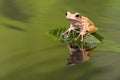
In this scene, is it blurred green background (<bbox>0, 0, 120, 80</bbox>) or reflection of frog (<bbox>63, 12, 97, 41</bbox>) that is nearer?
blurred green background (<bbox>0, 0, 120, 80</bbox>)

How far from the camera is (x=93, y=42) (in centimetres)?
216

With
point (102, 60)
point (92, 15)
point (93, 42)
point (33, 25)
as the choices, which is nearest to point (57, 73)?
point (102, 60)

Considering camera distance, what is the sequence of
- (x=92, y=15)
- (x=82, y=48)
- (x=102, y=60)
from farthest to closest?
1. (x=92, y=15)
2. (x=82, y=48)
3. (x=102, y=60)

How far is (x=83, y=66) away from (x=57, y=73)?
0.47 feet

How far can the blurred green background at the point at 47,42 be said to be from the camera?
1.81 meters

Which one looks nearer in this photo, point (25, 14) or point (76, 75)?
point (76, 75)

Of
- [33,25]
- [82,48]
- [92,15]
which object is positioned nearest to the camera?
[82,48]

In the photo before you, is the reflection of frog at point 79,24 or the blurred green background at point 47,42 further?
the reflection of frog at point 79,24

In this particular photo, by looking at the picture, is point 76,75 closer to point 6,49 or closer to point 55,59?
point 55,59

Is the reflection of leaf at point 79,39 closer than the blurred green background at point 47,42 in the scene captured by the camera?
No

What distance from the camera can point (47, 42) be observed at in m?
2.17

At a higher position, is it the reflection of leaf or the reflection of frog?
the reflection of frog

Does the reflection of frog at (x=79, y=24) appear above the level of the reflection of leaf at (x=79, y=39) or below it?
above

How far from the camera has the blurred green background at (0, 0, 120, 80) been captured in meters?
1.81
